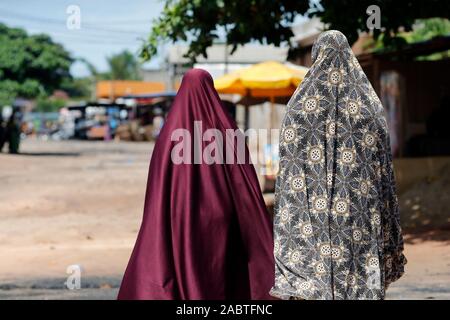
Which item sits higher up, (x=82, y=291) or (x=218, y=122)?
(x=218, y=122)

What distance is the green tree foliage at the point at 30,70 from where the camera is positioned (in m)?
49.8

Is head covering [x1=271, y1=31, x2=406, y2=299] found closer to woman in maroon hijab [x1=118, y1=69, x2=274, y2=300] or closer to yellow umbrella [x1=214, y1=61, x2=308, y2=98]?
woman in maroon hijab [x1=118, y1=69, x2=274, y2=300]

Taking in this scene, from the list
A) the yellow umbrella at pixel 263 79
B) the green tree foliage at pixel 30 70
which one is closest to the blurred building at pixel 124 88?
the green tree foliage at pixel 30 70

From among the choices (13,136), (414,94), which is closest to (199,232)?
(414,94)

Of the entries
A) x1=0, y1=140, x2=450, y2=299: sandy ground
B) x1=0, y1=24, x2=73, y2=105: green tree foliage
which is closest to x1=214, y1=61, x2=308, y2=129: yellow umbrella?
x1=0, y1=140, x2=450, y2=299: sandy ground

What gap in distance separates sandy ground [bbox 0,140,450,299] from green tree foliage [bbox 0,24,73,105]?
25.0 m

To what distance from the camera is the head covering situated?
525cm

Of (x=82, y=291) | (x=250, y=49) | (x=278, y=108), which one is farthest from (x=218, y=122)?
(x=250, y=49)

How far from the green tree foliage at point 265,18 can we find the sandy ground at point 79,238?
2.70m

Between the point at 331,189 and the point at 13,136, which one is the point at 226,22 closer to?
the point at 331,189

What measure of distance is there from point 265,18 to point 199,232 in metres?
7.94

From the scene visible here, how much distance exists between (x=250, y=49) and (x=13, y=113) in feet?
68.1

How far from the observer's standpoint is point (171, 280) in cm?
540
